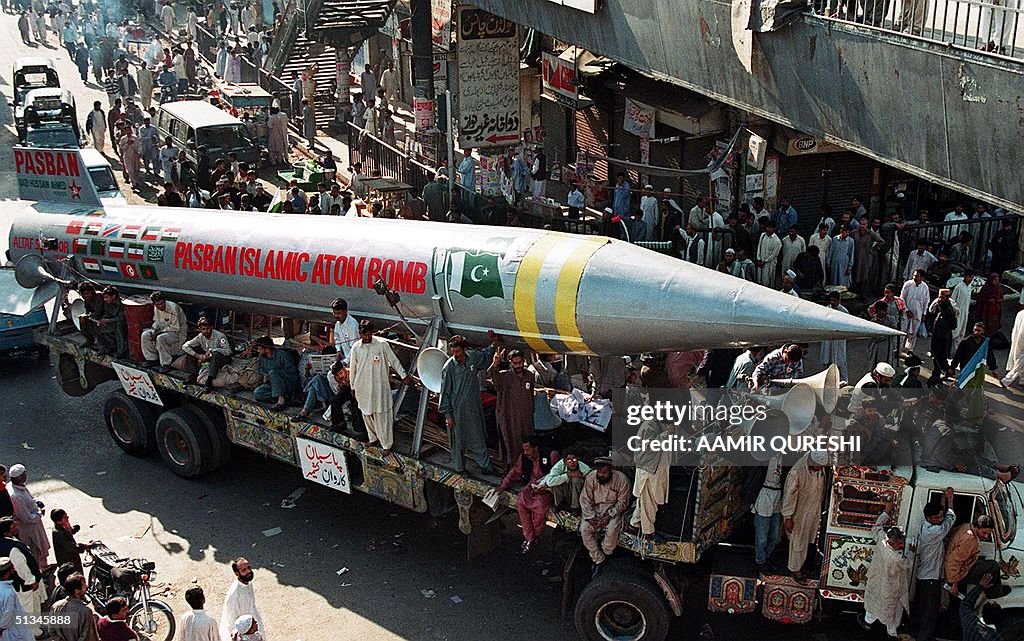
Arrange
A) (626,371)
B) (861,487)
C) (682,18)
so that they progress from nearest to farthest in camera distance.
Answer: (861,487)
(626,371)
(682,18)

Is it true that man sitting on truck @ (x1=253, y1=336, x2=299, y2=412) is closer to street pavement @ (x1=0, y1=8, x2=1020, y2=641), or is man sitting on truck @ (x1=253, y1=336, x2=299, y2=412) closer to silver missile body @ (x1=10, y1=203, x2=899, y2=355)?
silver missile body @ (x1=10, y1=203, x2=899, y2=355)

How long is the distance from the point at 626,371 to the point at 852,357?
571 cm

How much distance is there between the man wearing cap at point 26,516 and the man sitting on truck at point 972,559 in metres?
8.08

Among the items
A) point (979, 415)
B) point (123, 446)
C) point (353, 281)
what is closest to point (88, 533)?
point (123, 446)

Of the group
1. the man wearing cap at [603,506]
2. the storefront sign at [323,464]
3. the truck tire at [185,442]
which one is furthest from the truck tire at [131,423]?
the man wearing cap at [603,506]

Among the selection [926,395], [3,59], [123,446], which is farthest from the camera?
[3,59]

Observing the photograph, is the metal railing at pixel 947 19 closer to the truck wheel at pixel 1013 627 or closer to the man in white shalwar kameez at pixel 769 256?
the man in white shalwar kameez at pixel 769 256

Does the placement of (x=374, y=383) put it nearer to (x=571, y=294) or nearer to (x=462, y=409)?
(x=462, y=409)

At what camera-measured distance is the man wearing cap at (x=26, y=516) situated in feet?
35.1

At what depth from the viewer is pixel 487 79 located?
21.7 m

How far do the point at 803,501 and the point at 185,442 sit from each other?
7.36 meters

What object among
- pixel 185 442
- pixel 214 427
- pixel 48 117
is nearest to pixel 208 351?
pixel 214 427

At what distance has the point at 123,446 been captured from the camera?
14.2 meters

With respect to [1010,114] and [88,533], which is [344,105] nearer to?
[88,533]
